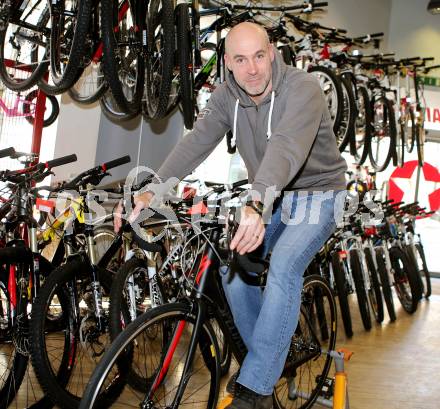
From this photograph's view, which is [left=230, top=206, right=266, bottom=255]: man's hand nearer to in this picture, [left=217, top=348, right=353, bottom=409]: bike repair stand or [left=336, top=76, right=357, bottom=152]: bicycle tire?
[left=217, top=348, right=353, bottom=409]: bike repair stand

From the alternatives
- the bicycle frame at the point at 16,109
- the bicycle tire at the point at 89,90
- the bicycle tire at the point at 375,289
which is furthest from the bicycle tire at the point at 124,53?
the bicycle tire at the point at 375,289

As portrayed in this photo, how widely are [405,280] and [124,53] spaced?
3891mm

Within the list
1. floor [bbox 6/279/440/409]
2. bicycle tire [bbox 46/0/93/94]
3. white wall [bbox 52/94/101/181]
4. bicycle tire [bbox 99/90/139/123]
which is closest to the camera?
bicycle tire [bbox 46/0/93/94]

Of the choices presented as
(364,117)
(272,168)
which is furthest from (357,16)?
(272,168)

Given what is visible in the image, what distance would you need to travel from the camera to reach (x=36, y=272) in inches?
96.7

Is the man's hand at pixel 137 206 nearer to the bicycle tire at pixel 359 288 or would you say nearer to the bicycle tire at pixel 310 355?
the bicycle tire at pixel 310 355

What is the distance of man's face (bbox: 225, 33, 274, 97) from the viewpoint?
6.37 ft

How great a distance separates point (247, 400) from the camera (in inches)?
73.0

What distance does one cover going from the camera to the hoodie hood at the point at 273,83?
1995 millimetres

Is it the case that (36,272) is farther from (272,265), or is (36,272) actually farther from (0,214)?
(272,265)

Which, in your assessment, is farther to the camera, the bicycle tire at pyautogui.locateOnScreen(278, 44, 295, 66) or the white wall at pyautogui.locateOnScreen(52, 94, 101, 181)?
the bicycle tire at pyautogui.locateOnScreen(278, 44, 295, 66)

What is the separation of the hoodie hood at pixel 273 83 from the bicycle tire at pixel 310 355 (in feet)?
2.86

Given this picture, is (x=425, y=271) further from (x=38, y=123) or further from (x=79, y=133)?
(x=38, y=123)

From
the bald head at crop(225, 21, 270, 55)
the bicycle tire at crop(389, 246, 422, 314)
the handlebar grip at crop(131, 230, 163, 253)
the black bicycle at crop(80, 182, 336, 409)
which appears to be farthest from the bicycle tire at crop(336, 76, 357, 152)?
the handlebar grip at crop(131, 230, 163, 253)
